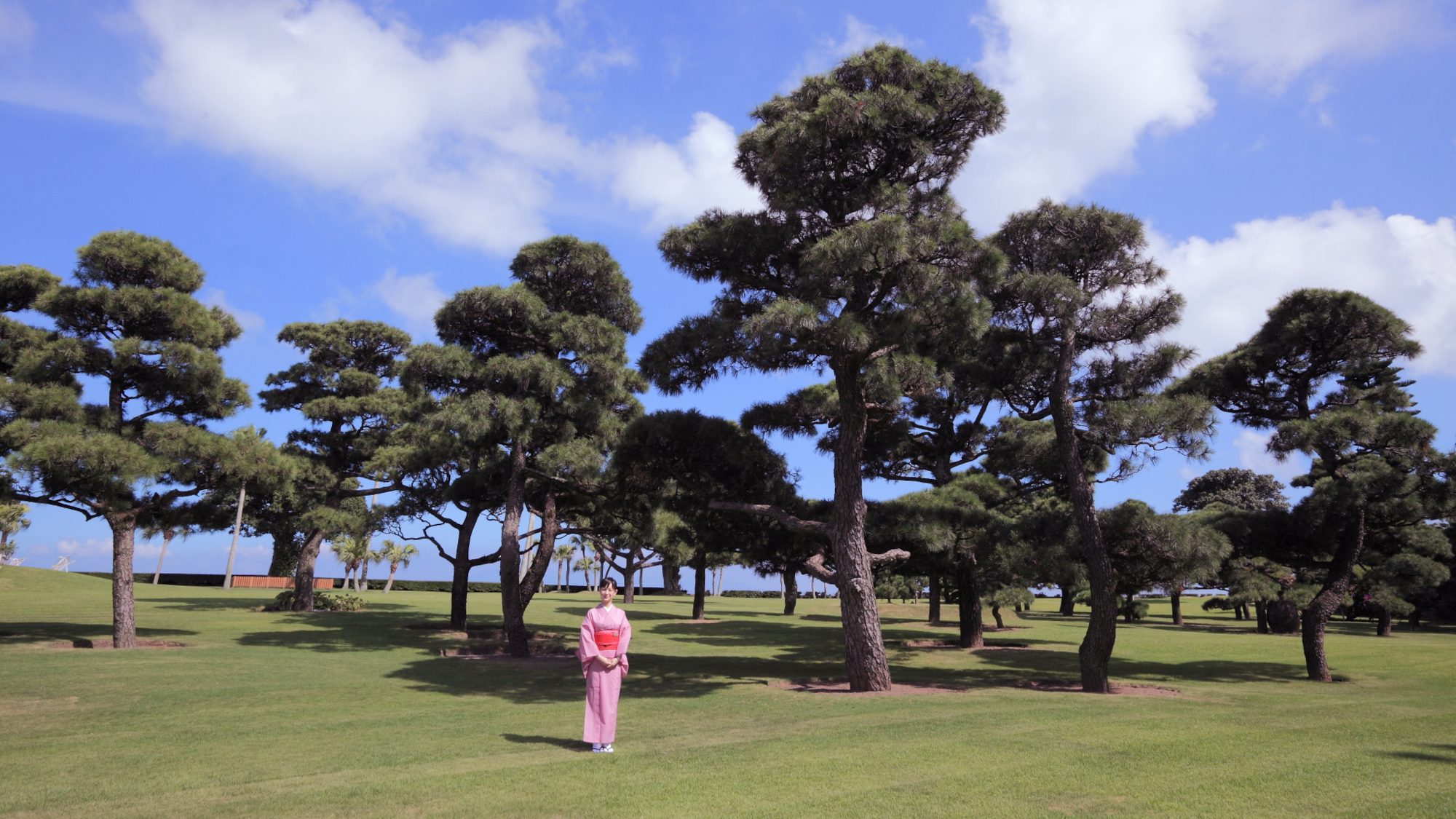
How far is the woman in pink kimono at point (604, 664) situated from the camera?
776 centimetres

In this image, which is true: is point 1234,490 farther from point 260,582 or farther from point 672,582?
point 260,582

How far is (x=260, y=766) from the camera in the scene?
23.0ft

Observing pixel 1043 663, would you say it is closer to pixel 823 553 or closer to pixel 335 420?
pixel 823 553

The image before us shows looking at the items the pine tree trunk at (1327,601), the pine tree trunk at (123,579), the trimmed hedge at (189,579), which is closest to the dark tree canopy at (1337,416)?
the pine tree trunk at (1327,601)

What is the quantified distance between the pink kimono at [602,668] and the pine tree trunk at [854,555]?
218 inches

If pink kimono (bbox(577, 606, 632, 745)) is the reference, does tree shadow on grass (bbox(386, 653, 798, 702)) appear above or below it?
below

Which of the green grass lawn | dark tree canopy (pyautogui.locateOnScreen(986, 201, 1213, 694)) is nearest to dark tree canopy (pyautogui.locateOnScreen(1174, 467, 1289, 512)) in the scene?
the green grass lawn

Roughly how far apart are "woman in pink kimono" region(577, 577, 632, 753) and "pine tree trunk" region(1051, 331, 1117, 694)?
9.45 m

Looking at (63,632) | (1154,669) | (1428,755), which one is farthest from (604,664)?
(63,632)

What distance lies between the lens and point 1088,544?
14.2m

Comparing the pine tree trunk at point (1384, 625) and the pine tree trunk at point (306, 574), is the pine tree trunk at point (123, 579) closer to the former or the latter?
the pine tree trunk at point (306, 574)

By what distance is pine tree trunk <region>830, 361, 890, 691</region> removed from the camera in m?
12.9

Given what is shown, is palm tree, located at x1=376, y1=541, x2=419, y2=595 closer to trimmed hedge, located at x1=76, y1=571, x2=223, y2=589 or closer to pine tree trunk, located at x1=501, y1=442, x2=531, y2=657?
trimmed hedge, located at x1=76, y1=571, x2=223, y2=589

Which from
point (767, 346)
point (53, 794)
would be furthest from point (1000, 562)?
point (53, 794)
